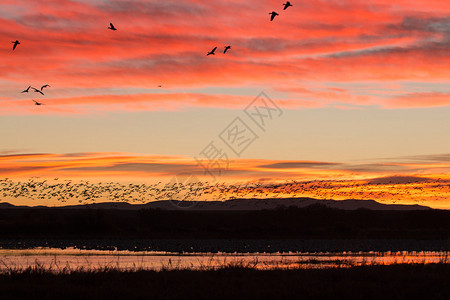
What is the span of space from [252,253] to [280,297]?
33024 millimetres

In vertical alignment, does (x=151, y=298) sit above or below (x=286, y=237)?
above

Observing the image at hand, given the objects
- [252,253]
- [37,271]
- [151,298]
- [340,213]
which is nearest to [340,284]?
[151,298]

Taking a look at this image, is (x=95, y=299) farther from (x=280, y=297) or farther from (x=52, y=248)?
(x=52, y=248)

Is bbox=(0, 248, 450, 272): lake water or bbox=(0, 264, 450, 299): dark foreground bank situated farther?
bbox=(0, 248, 450, 272): lake water

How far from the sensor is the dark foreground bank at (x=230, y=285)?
22547 mm

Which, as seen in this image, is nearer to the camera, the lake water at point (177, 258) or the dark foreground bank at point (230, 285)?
the dark foreground bank at point (230, 285)

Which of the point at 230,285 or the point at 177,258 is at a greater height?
the point at 230,285

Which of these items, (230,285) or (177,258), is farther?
(177,258)

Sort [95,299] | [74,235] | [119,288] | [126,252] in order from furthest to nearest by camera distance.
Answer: [74,235], [126,252], [119,288], [95,299]

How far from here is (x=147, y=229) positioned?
3469 inches

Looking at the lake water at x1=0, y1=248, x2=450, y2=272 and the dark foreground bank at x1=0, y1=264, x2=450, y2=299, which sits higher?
the dark foreground bank at x1=0, y1=264, x2=450, y2=299

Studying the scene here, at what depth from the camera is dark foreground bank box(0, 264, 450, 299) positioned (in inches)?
888

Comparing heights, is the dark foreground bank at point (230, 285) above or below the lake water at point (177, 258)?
above

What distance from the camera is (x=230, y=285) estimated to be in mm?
24625
